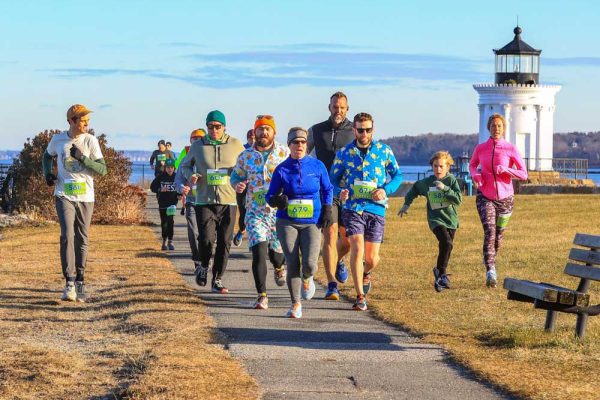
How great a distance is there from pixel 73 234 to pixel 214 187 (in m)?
1.59

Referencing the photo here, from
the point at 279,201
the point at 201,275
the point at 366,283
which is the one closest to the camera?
the point at 279,201

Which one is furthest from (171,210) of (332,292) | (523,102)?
(523,102)

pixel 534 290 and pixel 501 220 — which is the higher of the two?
pixel 501 220

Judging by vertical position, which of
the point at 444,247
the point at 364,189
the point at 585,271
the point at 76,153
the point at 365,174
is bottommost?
the point at 444,247

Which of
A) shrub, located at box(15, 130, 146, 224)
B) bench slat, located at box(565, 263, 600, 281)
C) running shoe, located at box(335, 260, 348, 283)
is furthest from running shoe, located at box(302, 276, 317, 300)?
A: shrub, located at box(15, 130, 146, 224)

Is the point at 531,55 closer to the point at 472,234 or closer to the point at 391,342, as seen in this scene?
the point at 472,234

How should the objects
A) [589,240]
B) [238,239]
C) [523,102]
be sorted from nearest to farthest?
[589,240], [238,239], [523,102]

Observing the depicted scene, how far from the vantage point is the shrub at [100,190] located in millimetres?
30016

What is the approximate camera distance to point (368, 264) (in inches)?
543

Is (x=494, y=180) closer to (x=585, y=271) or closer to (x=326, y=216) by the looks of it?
(x=326, y=216)

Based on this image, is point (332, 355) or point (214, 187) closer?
point (332, 355)

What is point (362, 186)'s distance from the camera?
13.4 metres

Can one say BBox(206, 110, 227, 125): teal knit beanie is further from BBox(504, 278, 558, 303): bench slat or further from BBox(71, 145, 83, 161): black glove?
BBox(504, 278, 558, 303): bench slat

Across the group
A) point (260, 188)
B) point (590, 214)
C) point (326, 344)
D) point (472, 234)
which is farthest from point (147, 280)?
point (590, 214)
